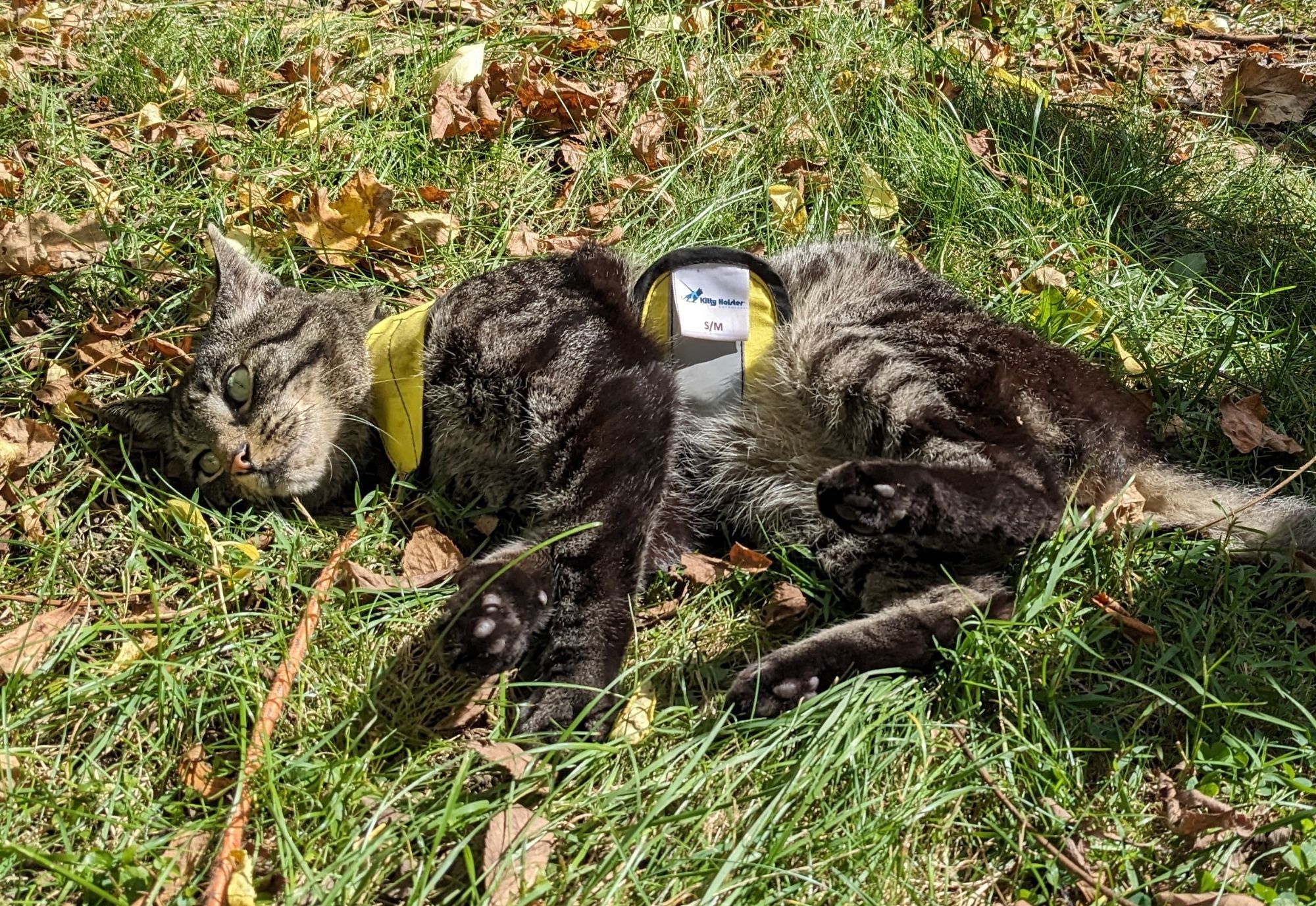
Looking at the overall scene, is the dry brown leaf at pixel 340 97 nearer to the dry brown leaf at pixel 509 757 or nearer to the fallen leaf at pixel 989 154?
the fallen leaf at pixel 989 154

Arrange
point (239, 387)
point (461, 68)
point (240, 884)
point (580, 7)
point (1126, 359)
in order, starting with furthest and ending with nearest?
point (580, 7) < point (461, 68) < point (1126, 359) < point (239, 387) < point (240, 884)

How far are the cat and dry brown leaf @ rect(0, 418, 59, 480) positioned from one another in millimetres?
201

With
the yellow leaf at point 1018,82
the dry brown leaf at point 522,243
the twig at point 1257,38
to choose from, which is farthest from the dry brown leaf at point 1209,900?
the twig at point 1257,38

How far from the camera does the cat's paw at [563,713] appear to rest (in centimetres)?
242

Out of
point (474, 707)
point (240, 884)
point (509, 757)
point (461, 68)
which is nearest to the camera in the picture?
point (240, 884)

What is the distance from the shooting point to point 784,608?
2826mm

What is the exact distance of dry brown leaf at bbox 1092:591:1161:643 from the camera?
2572 millimetres

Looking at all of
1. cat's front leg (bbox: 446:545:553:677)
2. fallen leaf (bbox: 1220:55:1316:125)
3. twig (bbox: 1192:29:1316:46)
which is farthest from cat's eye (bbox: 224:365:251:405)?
twig (bbox: 1192:29:1316:46)

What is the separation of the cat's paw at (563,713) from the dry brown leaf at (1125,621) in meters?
1.38

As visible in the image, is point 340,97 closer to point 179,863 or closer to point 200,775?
point 200,775

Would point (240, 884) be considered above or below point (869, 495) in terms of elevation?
below

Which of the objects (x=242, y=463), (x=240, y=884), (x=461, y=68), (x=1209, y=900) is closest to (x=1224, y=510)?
(x=1209, y=900)

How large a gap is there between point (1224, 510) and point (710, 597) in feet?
5.10

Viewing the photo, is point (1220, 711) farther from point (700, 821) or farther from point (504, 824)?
point (504, 824)
